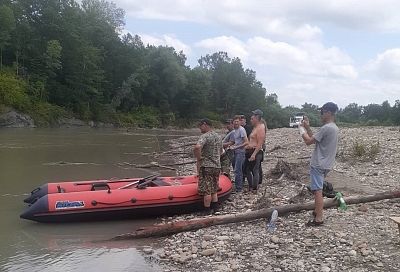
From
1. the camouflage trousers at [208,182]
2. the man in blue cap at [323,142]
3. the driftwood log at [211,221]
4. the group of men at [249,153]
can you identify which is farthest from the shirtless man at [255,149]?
the man in blue cap at [323,142]

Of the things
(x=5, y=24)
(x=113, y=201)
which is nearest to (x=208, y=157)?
(x=113, y=201)

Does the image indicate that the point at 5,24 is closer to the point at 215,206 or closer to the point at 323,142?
the point at 215,206

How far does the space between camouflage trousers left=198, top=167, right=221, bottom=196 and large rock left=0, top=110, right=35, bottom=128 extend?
35.8 meters

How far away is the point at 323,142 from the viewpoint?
6.49 metres

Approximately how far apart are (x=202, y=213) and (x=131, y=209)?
4.68 feet

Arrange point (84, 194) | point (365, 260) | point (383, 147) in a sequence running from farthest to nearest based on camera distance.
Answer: point (383, 147), point (84, 194), point (365, 260)

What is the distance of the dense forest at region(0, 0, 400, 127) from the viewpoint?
166ft

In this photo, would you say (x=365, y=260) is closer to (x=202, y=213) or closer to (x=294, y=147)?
(x=202, y=213)

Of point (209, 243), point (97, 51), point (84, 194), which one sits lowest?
point (209, 243)

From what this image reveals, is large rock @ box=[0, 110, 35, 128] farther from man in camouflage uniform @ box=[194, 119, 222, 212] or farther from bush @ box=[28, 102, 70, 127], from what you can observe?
man in camouflage uniform @ box=[194, 119, 222, 212]

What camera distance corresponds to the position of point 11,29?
161ft

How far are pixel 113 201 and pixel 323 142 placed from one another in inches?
168

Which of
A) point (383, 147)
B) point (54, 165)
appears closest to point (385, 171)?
point (383, 147)

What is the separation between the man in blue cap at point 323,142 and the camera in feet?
21.1
